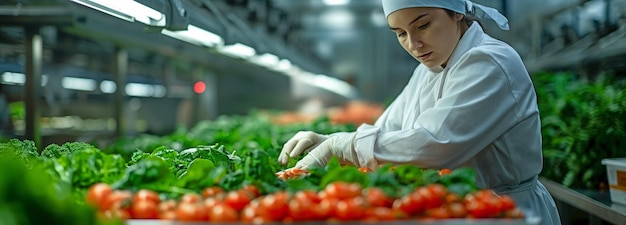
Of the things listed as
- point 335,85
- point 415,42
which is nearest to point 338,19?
point 335,85

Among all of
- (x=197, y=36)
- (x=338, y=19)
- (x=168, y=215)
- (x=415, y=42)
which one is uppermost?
(x=338, y=19)

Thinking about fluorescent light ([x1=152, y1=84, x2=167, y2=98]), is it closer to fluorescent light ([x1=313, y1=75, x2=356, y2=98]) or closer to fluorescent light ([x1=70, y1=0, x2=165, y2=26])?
fluorescent light ([x1=313, y1=75, x2=356, y2=98])

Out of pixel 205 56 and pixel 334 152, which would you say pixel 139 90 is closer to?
pixel 205 56

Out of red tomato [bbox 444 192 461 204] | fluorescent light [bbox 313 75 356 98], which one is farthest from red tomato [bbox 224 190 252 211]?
fluorescent light [bbox 313 75 356 98]

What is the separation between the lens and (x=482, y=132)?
7.16ft

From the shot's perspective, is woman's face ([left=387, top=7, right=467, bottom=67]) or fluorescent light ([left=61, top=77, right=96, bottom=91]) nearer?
woman's face ([left=387, top=7, right=467, bottom=67])

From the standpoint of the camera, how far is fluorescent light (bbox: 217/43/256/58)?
4.29m

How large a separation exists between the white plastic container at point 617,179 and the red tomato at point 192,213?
250 cm

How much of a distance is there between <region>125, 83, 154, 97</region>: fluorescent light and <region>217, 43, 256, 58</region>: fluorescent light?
2931 millimetres

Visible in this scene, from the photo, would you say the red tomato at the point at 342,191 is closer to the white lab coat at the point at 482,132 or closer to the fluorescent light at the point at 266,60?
the white lab coat at the point at 482,132

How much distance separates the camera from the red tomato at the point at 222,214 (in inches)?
55.3

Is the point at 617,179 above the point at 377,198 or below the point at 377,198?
below

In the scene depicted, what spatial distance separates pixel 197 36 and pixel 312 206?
96.8 inches

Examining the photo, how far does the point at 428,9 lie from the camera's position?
2.39m
